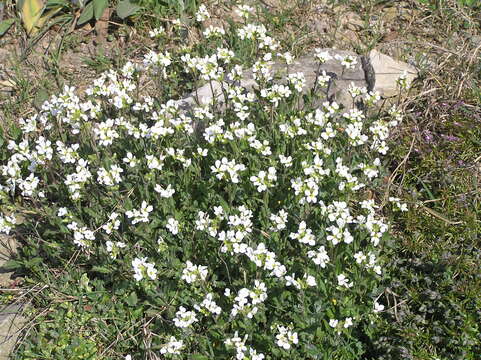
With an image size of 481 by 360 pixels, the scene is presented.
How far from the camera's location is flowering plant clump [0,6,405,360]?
3.66 m

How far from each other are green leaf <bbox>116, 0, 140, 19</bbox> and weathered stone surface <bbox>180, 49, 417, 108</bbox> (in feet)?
4.51

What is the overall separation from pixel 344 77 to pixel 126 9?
246 centimetres

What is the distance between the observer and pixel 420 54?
5508 millimetres

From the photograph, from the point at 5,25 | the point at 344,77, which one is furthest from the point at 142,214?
the point at 5,25

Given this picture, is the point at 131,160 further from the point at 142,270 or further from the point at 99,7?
the point at 99,7

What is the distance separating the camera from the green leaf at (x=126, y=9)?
19.9 ft

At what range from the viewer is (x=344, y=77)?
539cm

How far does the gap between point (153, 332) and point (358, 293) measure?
4.73 feet

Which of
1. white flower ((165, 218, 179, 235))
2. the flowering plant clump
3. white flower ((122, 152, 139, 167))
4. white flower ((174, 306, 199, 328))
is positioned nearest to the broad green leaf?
the flowering plant clump

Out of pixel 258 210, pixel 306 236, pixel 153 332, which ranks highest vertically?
pixel 306 236

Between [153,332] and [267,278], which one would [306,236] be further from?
[153,332]

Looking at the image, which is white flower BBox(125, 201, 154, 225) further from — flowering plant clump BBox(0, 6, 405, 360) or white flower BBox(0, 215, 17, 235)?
white flower BBox(0, 215, 17, 235)

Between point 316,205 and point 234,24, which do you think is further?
point 234,24

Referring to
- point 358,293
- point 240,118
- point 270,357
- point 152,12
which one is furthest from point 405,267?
point 152,12
